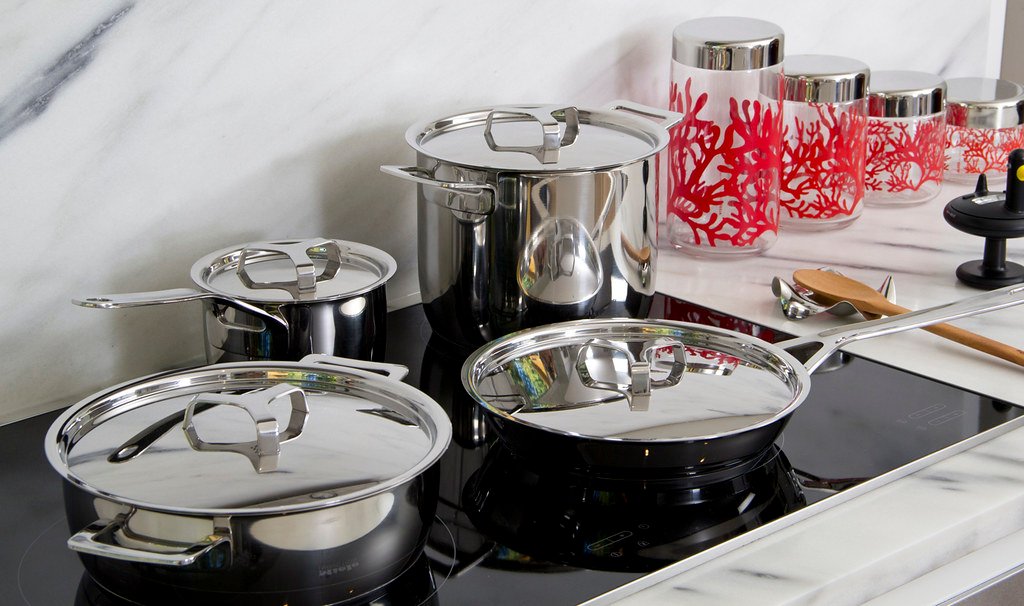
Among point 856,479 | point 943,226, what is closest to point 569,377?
point 856,479

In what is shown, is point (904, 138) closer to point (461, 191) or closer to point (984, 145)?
point (984, 145)

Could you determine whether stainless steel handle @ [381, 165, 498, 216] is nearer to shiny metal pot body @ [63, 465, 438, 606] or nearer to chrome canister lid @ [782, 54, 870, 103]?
shiny metal pot body @ [63, 465, 438, 606]

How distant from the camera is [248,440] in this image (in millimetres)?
683

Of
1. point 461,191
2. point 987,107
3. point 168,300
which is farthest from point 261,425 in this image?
point 987,107

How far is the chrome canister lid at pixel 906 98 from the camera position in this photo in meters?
1.37

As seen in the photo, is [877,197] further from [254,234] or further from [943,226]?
[254,234]

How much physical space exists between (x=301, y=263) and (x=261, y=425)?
0.85 feet

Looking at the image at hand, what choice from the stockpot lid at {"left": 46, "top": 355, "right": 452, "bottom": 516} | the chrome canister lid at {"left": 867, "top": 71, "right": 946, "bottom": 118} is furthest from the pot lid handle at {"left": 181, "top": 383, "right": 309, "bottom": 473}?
the chrome canister lid at {"left": 867, "top": 71, "right": 946, "bottom": 118}

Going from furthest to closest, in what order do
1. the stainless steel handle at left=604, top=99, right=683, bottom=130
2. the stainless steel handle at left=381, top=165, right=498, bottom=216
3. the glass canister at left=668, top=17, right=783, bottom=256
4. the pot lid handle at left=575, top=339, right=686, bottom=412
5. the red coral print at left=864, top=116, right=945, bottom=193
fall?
the red coral print at left=864, top=116, right=945, bottom=193, the glass canister at left=668, top=17, right=783, bottom=256, the stainless steel handle at left=604, top=99, right=683, bottom=130, the stainless steel handle at left=381, top=165, right=498, bottom=216, the pot lid handle at left=575, top=339, right=686, bottom=412

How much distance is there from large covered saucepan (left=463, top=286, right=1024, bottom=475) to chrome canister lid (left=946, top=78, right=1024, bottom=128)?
540 mm

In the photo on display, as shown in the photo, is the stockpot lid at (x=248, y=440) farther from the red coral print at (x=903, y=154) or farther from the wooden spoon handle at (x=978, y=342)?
the red coral print at (x=903, y=154)

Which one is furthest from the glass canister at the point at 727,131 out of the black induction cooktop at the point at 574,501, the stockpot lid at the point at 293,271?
the stockpot lid at the point at 293,271

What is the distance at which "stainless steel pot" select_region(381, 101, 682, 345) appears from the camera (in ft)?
3.06

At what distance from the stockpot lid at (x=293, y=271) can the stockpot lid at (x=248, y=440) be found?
12 cm
